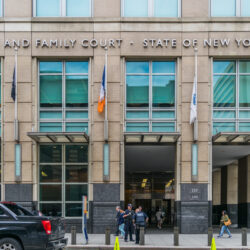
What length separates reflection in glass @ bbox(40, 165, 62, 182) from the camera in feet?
66.1

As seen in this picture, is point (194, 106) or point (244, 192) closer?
point (194, 106)

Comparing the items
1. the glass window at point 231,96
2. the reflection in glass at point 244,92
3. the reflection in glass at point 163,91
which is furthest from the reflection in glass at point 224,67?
the reflection in glass at point 163,91

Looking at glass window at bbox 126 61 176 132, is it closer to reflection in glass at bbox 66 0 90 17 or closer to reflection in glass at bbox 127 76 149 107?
reflection in glass at bbox 127 76 149 107

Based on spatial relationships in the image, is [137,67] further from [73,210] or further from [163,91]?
[73,210]

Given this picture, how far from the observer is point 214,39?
1991cm

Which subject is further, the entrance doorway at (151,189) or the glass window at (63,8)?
the entrance doorway at (151,189)

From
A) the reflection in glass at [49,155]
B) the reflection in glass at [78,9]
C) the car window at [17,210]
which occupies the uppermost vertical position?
the reflection in glass at [78,9]

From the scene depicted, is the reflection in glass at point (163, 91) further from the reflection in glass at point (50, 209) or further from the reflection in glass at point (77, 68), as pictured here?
the reflection in glass at point (50, 209)

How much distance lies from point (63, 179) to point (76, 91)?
4489mm

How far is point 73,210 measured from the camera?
19984mm

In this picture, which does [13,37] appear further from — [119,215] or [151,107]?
[119,215]

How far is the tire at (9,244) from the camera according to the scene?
11.1 m

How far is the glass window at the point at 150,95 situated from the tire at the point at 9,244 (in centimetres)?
999

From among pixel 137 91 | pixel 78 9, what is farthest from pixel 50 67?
pixel 137 91
